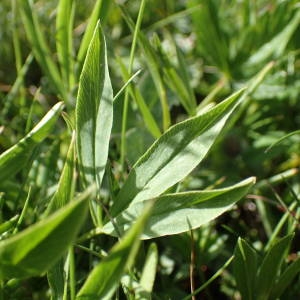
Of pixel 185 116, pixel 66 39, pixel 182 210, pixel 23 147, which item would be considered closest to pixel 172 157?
pixel 182 210

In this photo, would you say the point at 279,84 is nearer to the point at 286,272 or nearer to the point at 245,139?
the point at 245,139

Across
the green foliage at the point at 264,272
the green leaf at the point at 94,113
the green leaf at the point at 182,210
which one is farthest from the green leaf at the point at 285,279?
the green leaf at the point at 94,113

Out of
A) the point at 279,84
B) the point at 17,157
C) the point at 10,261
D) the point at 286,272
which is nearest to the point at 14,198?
the point at 17,157

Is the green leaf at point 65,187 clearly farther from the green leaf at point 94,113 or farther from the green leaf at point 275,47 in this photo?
the green leaf at point 275,47

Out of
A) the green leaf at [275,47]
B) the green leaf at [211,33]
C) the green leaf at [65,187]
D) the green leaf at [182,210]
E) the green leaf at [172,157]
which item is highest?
the green leaf at [65,187]

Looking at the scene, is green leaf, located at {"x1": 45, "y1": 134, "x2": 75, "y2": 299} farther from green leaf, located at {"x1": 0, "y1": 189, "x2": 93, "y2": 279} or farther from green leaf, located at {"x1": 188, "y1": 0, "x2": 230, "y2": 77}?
green leaf, located at {"x1": 188, "y1": 0, "x2": 230, "y2": 77}

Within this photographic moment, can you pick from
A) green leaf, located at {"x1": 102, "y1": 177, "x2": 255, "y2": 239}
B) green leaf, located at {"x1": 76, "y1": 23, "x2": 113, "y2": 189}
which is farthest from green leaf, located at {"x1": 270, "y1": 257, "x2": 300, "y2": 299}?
green leaf, located at {"x1": 76, "y1": 23, "x2": 113, "y2": 189}
